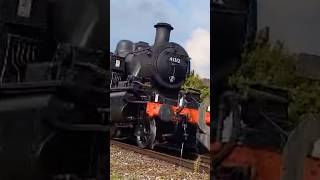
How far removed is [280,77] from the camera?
6.93 feet

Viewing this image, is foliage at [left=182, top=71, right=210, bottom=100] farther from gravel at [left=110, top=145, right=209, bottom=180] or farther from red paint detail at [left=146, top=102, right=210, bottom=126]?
gravel at [left=110, top=145, right=209, bottom=180]

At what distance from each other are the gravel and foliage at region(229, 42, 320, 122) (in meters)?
4.39

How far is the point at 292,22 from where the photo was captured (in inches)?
83.6

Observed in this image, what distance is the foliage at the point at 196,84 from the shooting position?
33.6 feet

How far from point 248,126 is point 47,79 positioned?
92 centimetres

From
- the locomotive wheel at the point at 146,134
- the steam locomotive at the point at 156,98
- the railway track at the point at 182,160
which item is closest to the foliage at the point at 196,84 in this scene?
the steam locomotive at the point at 156,98

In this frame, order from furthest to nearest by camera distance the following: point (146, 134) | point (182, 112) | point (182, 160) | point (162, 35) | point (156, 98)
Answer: point (162, 35) < point (156, 98) < point (146, 134) < point (182, 112) < point (182, 160)

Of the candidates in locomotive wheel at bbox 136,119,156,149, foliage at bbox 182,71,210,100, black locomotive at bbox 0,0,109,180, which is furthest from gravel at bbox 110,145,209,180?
black locomotive at bbox 0,0,109,180

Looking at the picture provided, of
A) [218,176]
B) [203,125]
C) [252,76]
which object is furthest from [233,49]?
[203,125]

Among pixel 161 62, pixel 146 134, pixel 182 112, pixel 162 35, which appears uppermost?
pixel 162 35

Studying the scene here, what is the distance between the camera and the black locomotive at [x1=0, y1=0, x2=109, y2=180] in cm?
207

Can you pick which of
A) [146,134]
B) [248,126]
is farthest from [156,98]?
[248,126]

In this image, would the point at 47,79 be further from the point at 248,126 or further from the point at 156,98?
the point at 156,98

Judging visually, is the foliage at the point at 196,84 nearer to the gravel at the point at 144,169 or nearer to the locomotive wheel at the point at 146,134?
the locomotive wheel at the point at 146,134
